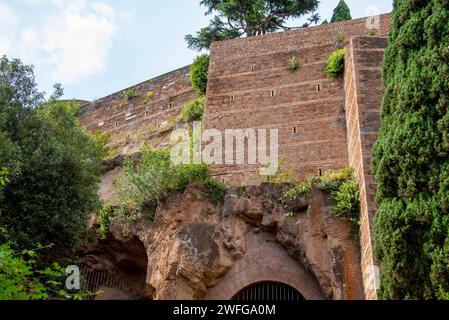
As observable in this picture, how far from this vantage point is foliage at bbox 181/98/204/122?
901 inches

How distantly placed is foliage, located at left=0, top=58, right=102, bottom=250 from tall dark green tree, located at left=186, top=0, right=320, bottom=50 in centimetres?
1363

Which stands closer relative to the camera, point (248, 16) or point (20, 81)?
point (20, 81)

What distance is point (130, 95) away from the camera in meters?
27.5

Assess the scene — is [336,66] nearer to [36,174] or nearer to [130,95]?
[36,174]

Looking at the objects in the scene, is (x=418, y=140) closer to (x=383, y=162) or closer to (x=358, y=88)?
(x=383, y=162)

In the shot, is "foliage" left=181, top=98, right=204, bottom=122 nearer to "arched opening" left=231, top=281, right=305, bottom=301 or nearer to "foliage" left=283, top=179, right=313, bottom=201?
"foliage" left=283, top=179, right=313, bottom=201

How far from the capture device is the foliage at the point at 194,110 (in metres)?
22.9

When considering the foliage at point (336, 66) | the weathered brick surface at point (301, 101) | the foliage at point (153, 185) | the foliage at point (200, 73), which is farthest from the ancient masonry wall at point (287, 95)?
the foliage at point (153, 185)

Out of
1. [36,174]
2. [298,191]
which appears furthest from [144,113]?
[298,191]

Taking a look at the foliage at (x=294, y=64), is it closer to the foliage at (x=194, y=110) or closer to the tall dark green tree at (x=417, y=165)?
the foliage at (x=194, y=110)

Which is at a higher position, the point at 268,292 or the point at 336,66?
the point at 336,66

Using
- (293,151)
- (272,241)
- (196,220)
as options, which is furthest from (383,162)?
(293,151)

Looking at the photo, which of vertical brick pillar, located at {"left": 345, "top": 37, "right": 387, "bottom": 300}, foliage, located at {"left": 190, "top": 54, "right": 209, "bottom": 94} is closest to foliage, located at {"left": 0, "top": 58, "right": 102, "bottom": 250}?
vertical brick pillar, located at {"left": 345, "top": 37, "right": 387, "bottom": 300}

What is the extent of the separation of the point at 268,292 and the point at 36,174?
6061 millimetres
